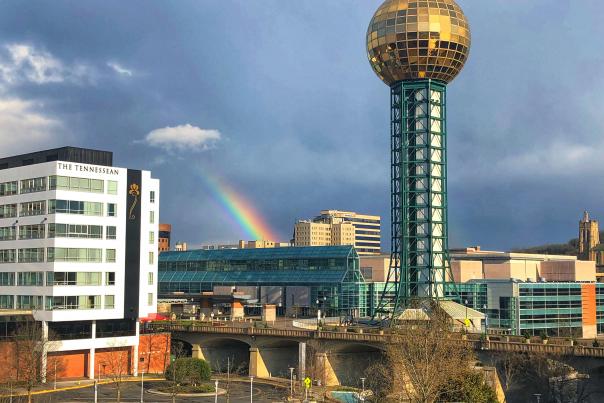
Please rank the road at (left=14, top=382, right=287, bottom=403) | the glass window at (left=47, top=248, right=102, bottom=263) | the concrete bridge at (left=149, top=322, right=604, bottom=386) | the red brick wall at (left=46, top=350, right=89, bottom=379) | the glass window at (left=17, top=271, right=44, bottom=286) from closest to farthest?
1. the road at (left=14, top=382, right=287, bottom=403)
2. the red brick wall at (left=46, top=350, right=89, bottom=379)
3. the concrete bridge at (left=149, top=322, right=604, bottom=386)
4. the glass window at (left=47, top=248, right=102, bottom=263)
5. the glass window at (left=17, top=271, right=44, bottom=286)

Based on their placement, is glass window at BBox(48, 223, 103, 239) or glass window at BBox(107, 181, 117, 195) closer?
glass window at BBox(48, 223, 103, 239)

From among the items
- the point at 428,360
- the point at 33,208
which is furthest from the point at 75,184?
the point at 428,360

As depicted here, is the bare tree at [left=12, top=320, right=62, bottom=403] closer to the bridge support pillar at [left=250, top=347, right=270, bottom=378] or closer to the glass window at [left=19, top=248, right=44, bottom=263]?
the glass window at [left=19, top=248, right=44, bottom=263]

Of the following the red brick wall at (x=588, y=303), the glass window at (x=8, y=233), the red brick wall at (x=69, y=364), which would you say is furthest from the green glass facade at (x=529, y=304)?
the glass window at (x=8, y=233)

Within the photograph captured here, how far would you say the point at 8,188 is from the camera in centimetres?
11744

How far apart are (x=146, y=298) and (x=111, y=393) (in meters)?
21.9

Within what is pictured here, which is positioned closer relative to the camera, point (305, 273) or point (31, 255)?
point (31, 255)

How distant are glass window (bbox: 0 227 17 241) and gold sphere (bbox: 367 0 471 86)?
266ft

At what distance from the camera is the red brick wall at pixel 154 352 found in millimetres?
120500

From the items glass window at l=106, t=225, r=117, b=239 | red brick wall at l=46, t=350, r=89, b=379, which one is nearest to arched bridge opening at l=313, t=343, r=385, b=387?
red brick wall at l=46, t=350, r=89, b=379

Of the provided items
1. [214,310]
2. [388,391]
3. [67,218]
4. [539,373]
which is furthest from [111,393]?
[214,310]

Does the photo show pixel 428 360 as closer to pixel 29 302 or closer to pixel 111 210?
pixel 111 210

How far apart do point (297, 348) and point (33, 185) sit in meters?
48.4

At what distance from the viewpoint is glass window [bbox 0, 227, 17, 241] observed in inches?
4557
